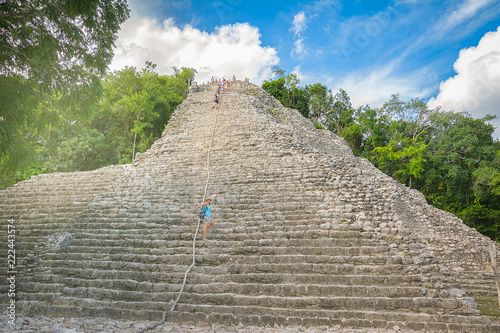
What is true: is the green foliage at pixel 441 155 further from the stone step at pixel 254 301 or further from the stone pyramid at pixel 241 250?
the stone step at pixel 254 301

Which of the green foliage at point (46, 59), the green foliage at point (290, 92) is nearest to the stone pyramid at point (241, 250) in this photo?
the green foliage at point (46, 59)

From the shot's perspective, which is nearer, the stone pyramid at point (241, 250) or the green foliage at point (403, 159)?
the stone pyramid at point (241, 250)

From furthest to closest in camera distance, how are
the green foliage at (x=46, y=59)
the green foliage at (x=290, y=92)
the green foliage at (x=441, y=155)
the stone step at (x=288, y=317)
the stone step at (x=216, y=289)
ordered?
the green foliage at (x=290, y=92) → the green foliage at (x=441, y=155) → the green foliage at (x=46, y=59) → the stone step at (x=216, y=289) → the stone step at (x=288, y=317)

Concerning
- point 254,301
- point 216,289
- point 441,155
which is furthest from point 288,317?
point 441,155

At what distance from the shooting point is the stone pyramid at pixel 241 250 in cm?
375

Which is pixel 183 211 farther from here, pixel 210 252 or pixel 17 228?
pixel 17 228

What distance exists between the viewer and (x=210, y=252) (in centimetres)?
491

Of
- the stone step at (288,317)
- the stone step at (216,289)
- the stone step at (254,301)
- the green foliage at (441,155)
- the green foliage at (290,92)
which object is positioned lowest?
the stone step at (288,317)

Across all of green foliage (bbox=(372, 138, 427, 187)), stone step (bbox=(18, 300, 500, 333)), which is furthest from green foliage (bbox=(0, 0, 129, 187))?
green foliage (bbox=(372, 138, 427, 187))

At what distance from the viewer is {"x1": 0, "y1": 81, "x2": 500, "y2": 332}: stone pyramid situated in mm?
3748

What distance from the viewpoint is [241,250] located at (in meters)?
4.87

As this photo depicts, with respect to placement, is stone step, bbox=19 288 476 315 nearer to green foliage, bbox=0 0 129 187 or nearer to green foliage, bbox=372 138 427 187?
green foliage, bbox=0 0 129 187

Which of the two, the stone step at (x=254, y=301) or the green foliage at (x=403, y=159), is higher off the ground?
the green foliage at (x=403, y=159)

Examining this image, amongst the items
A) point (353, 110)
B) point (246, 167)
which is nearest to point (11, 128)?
point (246, 167)
